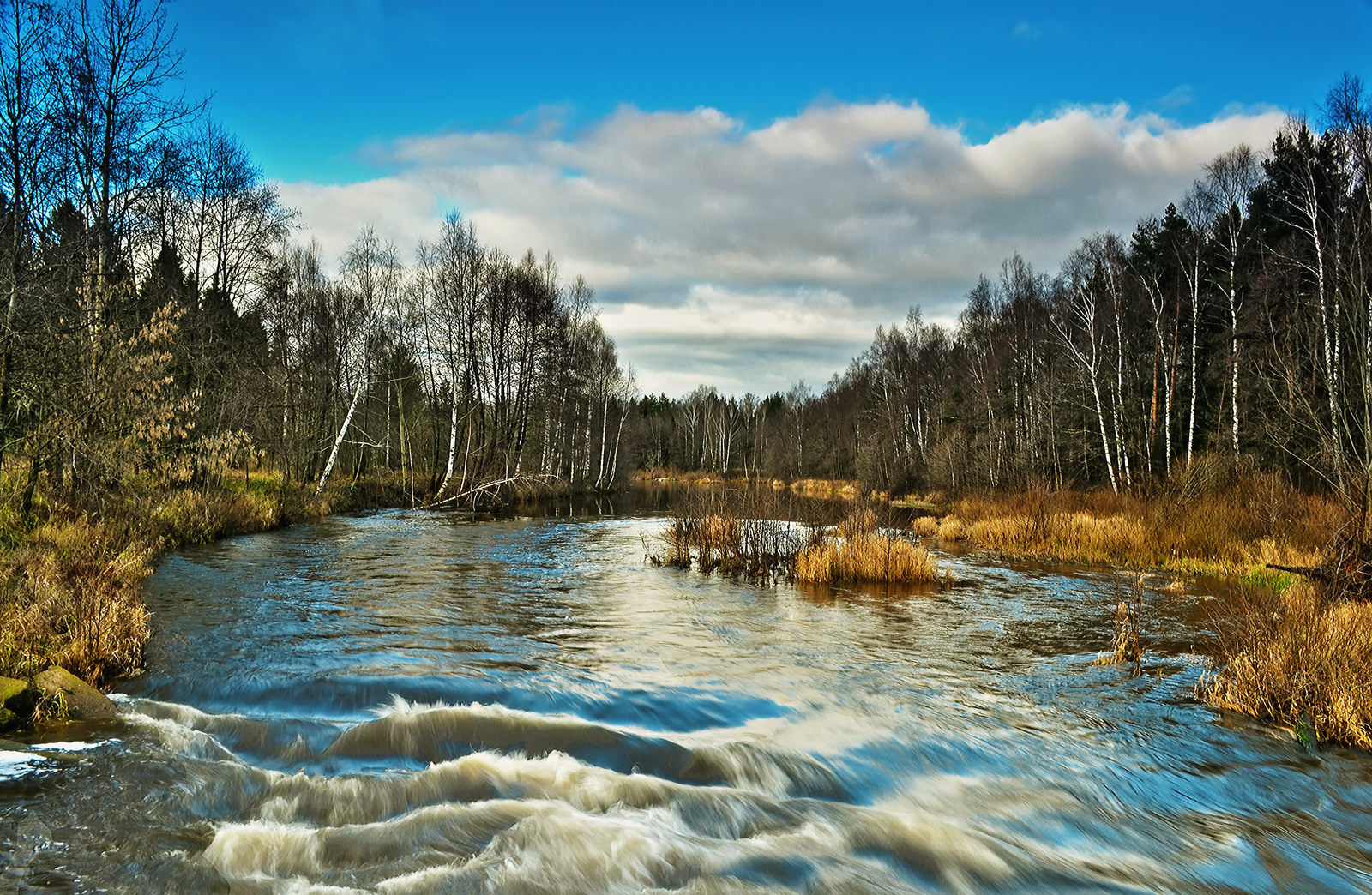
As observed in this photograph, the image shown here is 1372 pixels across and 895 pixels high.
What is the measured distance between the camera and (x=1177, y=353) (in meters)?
31.1

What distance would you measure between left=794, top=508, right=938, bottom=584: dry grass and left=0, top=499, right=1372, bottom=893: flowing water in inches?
132

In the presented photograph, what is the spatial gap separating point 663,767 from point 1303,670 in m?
6.43

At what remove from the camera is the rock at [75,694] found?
Result: 6.76m

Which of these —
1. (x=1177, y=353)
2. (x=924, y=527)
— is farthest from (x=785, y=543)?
(x=1177, y=353)

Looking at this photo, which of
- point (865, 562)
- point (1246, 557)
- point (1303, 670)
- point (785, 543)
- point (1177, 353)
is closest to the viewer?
point (1303, 670)

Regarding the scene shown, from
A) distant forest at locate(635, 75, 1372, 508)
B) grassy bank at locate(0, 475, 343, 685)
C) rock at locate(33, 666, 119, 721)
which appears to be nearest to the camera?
rock at locate(33, 666, 119, 721)

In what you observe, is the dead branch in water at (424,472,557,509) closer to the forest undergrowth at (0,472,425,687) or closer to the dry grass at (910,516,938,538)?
the forest undergrowth at (0,472,425,687)

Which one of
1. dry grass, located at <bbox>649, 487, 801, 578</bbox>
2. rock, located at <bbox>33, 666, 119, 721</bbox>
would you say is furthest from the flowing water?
dry grass, located at <bbox>649, 487, 801, 578</bbox>

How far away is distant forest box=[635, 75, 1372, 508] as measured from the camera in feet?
50.3

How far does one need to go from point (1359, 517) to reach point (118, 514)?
68.1ft

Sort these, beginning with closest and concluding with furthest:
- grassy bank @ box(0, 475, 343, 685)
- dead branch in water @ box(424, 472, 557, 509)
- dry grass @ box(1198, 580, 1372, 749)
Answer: dry grass @ box(1198, 580, 1372, 749)
grassy bank @ box(0, 475, 343, 685)
dead branch in water @ box(424, 472, 557, 509)

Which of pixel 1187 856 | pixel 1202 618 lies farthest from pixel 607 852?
pixel 1202 618

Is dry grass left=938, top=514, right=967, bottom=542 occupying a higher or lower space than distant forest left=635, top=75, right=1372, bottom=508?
Answer: lower

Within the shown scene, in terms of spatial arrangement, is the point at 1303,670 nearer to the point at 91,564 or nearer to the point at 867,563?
the point at 867,563
